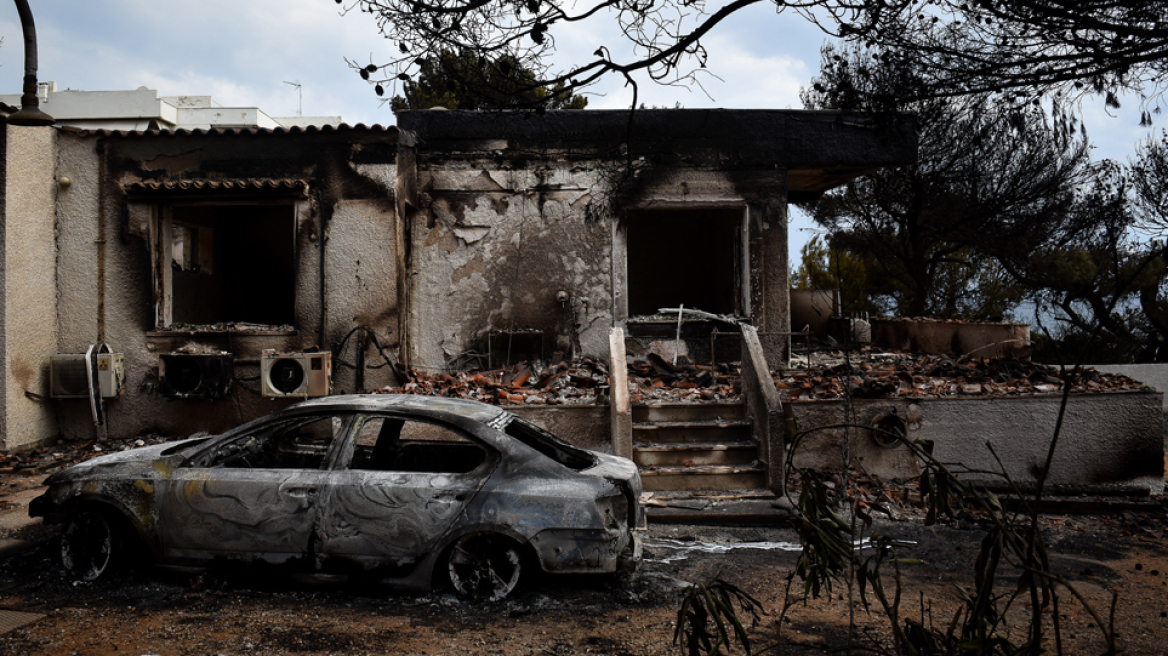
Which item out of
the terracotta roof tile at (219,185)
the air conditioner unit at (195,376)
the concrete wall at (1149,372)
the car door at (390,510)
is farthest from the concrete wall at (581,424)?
the concrete wall at (1149,372)

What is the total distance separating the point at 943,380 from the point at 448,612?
7310 millimetres

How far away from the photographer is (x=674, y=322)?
35.6ft

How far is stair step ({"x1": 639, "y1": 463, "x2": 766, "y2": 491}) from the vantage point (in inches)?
308

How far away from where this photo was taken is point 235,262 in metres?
15.9

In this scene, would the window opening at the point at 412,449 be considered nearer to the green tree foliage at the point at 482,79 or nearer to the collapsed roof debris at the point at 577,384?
the green tree foliage at the point at 482,79

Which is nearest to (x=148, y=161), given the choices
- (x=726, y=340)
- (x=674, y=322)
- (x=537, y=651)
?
(x=674, y=322)

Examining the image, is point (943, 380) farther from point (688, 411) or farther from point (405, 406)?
point (405, 406)

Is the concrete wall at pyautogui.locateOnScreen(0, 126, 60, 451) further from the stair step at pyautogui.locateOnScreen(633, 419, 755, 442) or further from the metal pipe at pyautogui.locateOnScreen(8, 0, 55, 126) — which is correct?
the stair step at pyautogui.locateOnScreen(633, 419, 755, 442)

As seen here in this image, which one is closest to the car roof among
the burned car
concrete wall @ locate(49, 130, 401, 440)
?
the burned car

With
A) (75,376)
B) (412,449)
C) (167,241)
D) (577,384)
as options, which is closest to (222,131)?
(167,241)

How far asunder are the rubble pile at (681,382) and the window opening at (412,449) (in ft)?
11.6

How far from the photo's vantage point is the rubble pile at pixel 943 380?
8664 millimetres

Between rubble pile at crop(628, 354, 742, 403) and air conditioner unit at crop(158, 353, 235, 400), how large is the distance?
5243mm

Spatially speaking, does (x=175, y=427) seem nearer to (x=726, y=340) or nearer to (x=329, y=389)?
(x=329, y=389)
